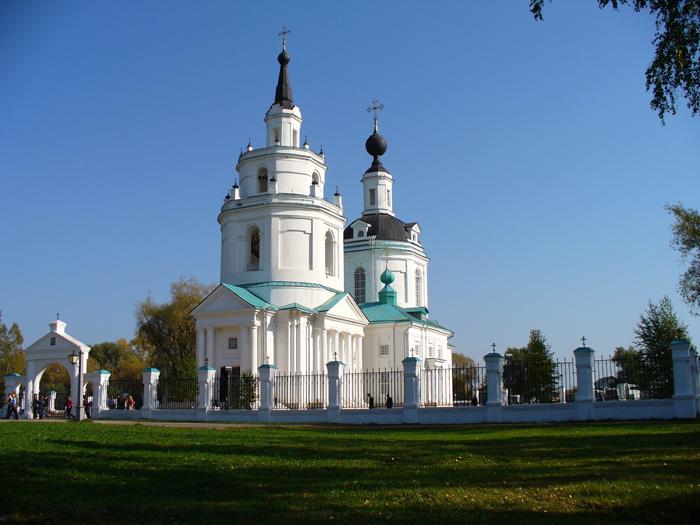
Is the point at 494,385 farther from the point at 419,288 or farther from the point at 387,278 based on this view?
the point at 419,288

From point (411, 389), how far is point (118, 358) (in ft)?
206

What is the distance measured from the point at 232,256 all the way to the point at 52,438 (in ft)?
80.6

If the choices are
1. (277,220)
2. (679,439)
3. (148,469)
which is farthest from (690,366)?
(277,220)

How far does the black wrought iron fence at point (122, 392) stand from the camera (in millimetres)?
33219

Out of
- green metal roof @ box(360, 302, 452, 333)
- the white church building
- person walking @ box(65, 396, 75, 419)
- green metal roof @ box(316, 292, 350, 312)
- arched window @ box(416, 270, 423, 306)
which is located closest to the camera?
person walking @ box(65, 396, 75, 419)

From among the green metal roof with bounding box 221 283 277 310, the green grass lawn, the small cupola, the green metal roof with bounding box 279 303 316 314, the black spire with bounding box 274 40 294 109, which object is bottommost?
the green grass lawn

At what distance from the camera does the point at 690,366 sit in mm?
22219

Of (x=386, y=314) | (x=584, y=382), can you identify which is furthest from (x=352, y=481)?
(x=386, y=314)

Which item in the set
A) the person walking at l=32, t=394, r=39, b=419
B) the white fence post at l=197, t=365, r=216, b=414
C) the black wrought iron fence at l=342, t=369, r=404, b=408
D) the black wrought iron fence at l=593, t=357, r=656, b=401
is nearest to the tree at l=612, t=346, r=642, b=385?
the black wrought iron fence at l=593, t=357, r=656, b=401

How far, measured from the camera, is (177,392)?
1243 inches

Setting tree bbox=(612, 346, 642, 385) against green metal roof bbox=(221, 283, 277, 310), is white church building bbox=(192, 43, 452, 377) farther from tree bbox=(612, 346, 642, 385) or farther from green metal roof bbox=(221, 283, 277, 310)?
tree bbox=(612, 346, 642, 385)

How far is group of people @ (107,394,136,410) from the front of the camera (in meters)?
33.2

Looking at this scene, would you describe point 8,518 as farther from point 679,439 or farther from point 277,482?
point 679,439

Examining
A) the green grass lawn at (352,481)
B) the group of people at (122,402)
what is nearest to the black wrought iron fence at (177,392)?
the group of people at (122,402)
